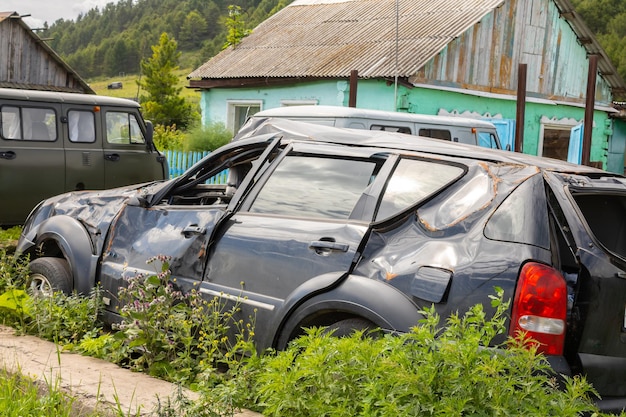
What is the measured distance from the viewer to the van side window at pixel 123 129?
11.3m

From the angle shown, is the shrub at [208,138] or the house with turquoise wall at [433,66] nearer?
the house with turquoise wall at [433,66]

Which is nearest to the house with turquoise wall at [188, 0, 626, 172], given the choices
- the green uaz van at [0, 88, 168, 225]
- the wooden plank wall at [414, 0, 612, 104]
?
the wooden plank wall at [414, 0, 612, 104]

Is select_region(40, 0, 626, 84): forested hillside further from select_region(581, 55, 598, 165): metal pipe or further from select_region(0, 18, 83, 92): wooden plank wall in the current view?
select_region(581, 55, 598, 165): metal pipe

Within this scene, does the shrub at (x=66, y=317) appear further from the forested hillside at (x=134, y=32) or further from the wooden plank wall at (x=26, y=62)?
the forested hillside at (x=134, y=32)

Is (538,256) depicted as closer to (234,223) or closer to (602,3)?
(234,223)

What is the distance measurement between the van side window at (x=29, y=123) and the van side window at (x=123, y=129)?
903mm

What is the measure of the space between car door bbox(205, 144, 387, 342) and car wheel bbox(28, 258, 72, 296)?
1506 mm

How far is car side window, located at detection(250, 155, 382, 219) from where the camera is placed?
4.63 m

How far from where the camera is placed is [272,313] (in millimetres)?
4445

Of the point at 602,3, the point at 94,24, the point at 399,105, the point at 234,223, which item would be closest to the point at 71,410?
the point at 234,223

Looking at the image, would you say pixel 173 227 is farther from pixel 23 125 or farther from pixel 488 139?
pixel 488 139

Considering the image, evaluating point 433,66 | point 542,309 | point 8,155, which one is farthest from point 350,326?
point 433,66

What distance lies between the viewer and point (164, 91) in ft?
224

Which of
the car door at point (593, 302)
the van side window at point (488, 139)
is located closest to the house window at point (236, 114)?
the van side window at point (488, 139)
